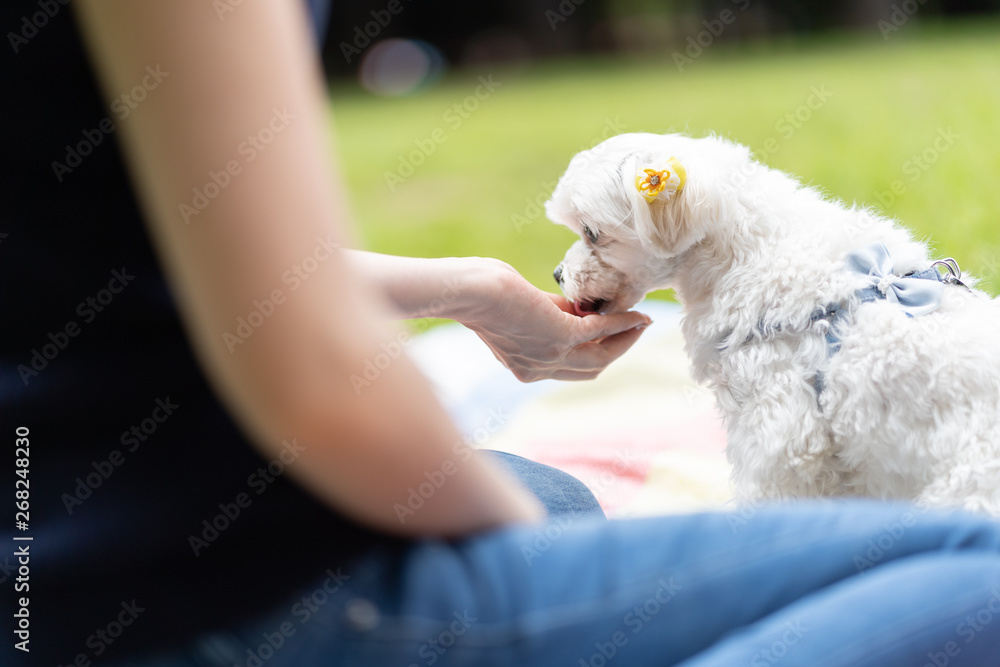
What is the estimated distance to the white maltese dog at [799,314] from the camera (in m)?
1.25

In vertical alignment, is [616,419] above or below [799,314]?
below

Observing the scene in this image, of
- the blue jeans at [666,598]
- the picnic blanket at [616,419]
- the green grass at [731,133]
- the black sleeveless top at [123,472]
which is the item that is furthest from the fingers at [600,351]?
the black sleeveless top at [123,472]

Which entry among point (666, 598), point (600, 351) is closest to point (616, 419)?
point (600, 351)

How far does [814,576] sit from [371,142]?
7.21 m

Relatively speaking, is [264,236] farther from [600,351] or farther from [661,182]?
[600,351]

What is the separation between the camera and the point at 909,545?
882mm

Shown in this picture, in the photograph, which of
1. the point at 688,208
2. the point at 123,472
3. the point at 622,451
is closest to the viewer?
the point at 123,472

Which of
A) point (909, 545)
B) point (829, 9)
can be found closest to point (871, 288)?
point (909, 545)

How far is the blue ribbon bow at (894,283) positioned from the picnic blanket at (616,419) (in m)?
0.65

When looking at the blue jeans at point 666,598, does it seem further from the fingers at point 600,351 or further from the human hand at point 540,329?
the fingers at point 600,351

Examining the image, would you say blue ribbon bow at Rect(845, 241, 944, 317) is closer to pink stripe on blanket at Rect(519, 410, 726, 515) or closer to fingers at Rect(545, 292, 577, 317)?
fingers at Rect(545, 292, 577, 317)

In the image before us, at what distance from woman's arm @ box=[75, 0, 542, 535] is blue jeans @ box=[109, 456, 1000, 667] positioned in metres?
0.11

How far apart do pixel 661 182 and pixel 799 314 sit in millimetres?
313

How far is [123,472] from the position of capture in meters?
0.74
